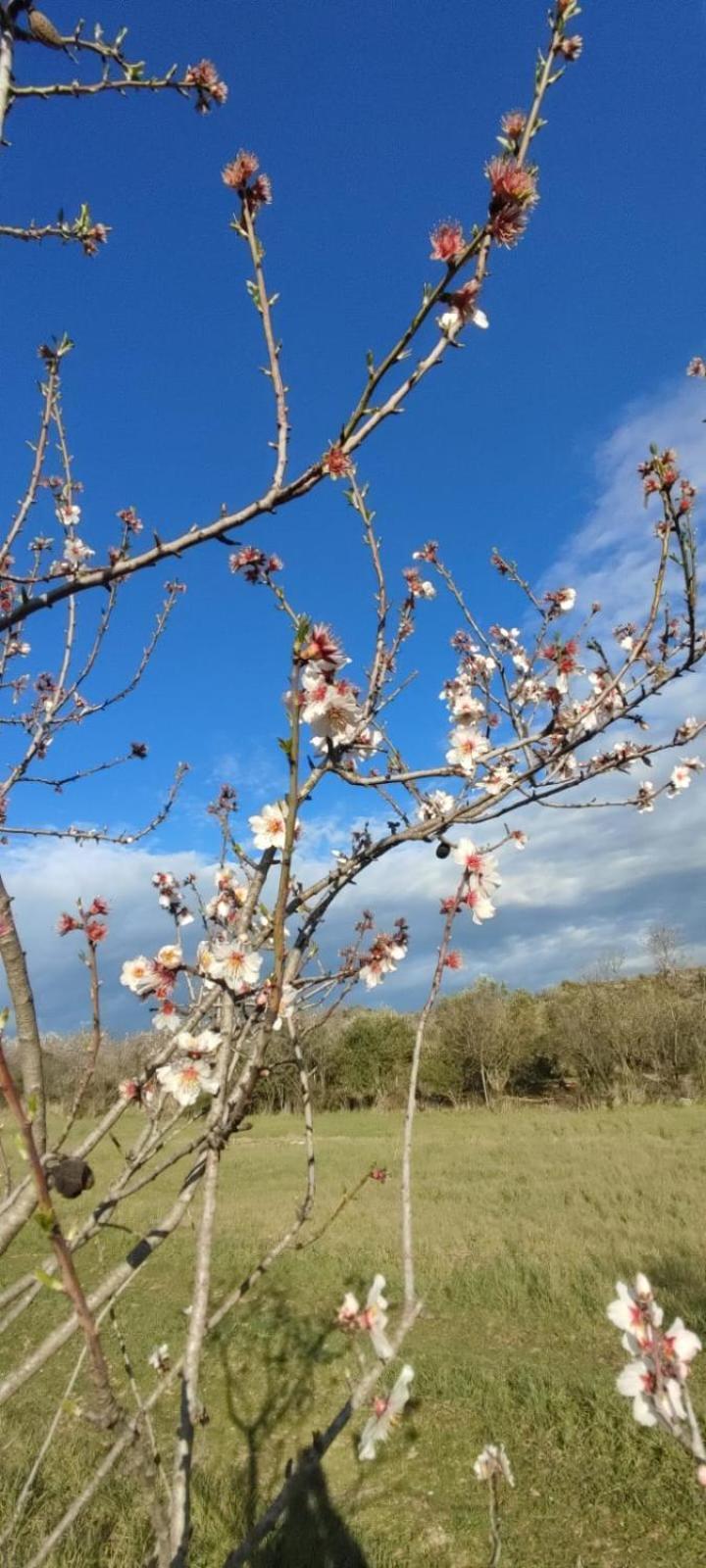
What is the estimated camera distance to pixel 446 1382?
5.28 m

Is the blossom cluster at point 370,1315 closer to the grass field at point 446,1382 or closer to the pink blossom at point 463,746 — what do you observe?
the grass field at point 446,1382

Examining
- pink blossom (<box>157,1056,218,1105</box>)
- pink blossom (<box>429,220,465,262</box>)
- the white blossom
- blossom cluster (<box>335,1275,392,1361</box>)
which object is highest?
pink blossom (<box>429,220,465,262</box>)

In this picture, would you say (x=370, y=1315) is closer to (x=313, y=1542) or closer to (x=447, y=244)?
(x=447, y=244)

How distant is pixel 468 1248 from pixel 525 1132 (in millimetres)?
8017

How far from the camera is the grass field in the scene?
3.85 meters

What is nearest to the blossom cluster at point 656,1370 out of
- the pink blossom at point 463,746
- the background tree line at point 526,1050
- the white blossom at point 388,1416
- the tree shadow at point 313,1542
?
the white blossom at point 388,1416

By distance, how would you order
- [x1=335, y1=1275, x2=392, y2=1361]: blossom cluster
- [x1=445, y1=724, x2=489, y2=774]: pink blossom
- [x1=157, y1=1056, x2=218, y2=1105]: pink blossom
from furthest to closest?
[x1=445, y1=724, x2=489, y2=774]: pink blossom < [x1=157, y1=1056, x2=218, y2=1105]: pink blossom < [x1=335, y1=1275, x2=392, y2=1361]: blossom cluster

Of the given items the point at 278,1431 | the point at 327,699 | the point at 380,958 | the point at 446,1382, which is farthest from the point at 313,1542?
→ the point at 327,699

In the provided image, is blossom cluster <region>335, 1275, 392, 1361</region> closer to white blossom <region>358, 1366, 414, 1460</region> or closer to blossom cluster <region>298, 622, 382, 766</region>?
white blossom <region>358, 1366, 414, 1460</region>

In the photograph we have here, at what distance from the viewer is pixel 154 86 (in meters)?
1.34

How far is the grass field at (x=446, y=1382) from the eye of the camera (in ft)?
12.6

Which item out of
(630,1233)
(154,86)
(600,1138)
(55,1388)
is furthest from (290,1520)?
(600,1138)

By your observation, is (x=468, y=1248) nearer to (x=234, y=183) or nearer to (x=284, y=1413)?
(x=284, y=1413)

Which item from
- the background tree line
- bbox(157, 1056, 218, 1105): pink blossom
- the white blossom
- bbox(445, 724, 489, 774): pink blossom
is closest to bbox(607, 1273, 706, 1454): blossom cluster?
the white blossom
